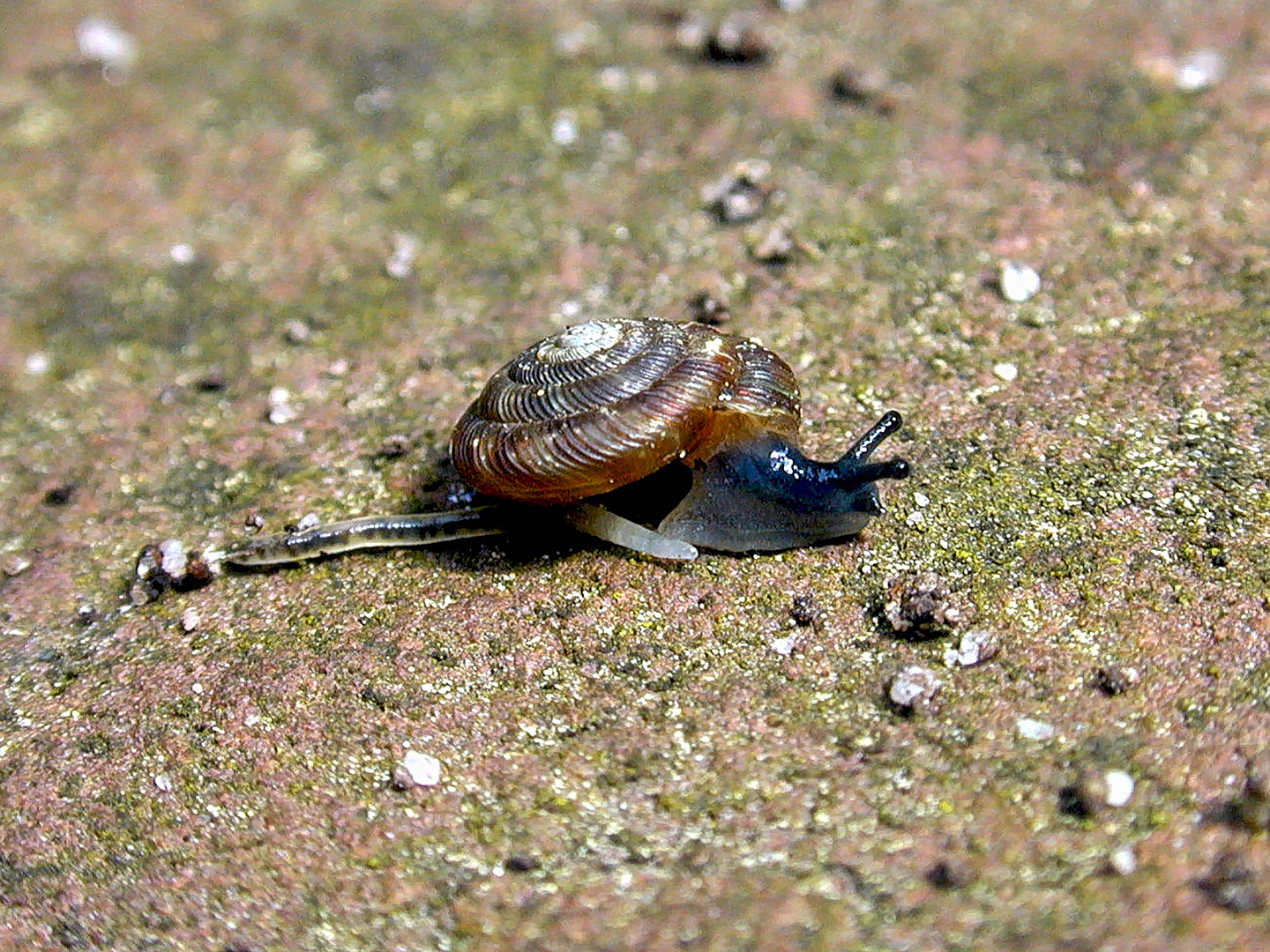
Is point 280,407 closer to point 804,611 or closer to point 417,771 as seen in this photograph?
point 417,771

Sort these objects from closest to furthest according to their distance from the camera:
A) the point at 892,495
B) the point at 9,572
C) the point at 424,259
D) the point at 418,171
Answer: the point at 892,495 → the point at 9,572 → the point at 424,259 → the point at 418,171

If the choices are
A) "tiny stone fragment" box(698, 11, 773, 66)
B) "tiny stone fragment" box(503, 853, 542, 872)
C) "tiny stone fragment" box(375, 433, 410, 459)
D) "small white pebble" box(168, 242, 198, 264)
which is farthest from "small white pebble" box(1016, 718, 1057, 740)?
"small white pebble" box(168, 242, 198, 264)

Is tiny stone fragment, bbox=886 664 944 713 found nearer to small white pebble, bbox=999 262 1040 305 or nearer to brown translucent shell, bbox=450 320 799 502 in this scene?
brown translucent shell, bbox=450 320 799 502

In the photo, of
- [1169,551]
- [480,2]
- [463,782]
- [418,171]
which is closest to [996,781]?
[1169,551]

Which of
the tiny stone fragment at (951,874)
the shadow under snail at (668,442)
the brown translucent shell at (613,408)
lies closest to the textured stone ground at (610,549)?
the tiny stone fragment at (951,874)

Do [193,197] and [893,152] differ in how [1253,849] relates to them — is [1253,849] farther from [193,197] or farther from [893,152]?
[193,197]

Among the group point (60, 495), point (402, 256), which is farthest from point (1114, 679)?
point (60, 495)

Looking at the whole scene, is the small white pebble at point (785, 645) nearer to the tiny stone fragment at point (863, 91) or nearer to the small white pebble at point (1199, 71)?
the tiny stone fragment at point (863, 91)
